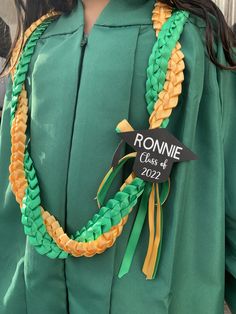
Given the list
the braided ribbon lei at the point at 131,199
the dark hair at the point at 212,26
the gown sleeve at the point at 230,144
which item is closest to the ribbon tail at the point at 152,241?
Result: the braided ribbon lei at the point at 131,199

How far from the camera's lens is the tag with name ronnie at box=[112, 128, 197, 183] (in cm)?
59

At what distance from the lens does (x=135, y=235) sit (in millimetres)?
627

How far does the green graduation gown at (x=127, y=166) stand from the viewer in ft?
2.05

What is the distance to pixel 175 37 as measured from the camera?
60 cm

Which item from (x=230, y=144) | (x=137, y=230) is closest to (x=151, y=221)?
(x=137, y=230)

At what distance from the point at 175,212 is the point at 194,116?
16 cm

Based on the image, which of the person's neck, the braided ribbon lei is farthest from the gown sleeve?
the person's neck

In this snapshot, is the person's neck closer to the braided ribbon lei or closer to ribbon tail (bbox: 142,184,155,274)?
the braided ribbon lei

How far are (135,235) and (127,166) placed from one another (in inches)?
4.7

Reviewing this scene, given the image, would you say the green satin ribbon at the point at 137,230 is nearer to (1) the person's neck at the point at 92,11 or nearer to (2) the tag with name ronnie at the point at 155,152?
(2) the tag with name ronnie at the point at 155,152

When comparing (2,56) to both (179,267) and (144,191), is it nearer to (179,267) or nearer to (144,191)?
(144,191)

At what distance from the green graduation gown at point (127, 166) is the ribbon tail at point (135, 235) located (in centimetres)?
2

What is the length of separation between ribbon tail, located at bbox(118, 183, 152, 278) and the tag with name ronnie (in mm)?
39

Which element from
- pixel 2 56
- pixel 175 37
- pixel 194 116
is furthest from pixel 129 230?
pixel 2 56
